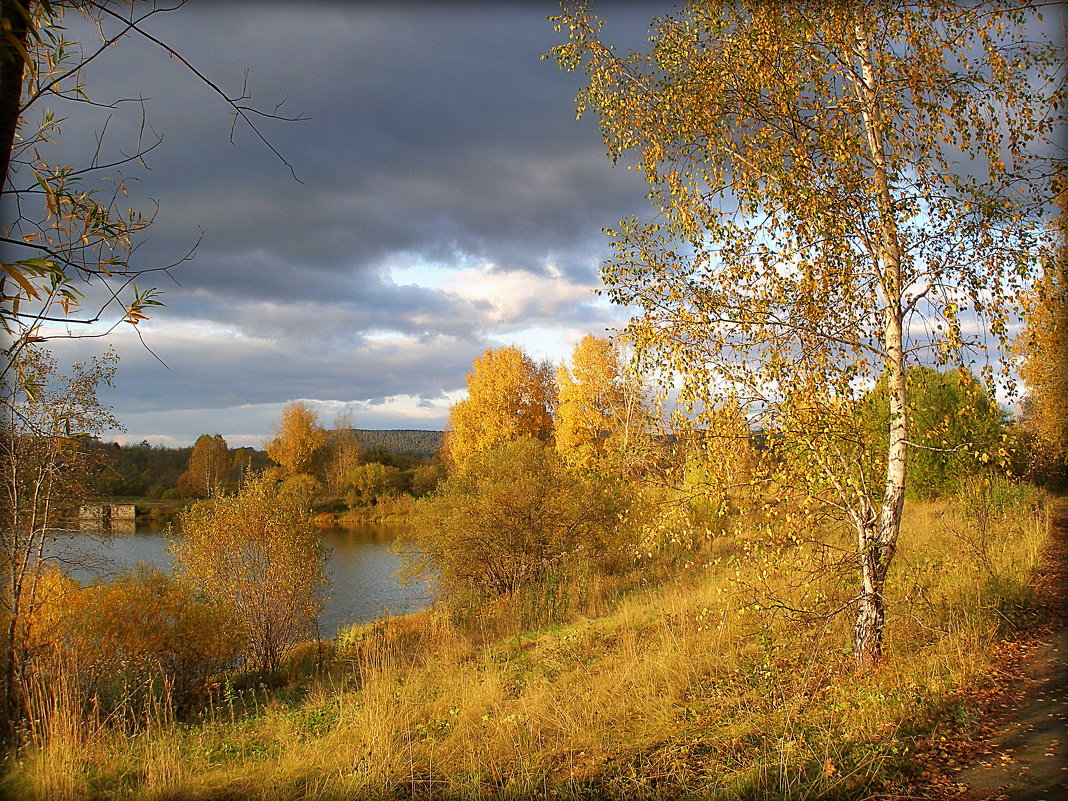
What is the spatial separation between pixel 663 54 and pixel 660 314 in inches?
111

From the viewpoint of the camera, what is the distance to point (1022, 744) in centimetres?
442

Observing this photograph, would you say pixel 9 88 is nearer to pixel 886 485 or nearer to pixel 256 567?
pixel 886 485

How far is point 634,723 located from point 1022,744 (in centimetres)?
286

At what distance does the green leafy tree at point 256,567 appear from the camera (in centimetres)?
1348

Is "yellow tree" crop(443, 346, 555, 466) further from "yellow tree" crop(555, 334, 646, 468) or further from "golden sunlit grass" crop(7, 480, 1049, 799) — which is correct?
"golden sunlit grass" crop(7, 480, 1049, 799)

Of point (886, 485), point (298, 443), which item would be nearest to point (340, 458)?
point (298, 443)

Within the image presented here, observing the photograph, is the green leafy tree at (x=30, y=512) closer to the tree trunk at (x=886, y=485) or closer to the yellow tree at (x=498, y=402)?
the tree trunk at (x=886, y=485)

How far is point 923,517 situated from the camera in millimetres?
16641


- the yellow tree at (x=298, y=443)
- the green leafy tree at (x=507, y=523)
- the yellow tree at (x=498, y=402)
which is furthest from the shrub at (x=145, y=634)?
the yellow tree at (x=298, y=443)

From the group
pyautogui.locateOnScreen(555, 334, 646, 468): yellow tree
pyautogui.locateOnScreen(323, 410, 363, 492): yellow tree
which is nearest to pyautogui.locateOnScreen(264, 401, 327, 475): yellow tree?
pyautogui.locateOnScreen(323, 410, 363, 492): yellow tree

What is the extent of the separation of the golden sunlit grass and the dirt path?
26 centimetres

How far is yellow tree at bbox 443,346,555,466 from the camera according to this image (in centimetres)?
3966

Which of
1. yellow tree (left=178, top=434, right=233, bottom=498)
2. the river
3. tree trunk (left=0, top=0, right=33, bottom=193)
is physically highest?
tree trunk (left=0, top=0, right=33, bottom=193)

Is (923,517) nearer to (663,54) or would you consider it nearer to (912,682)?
(912,682)
